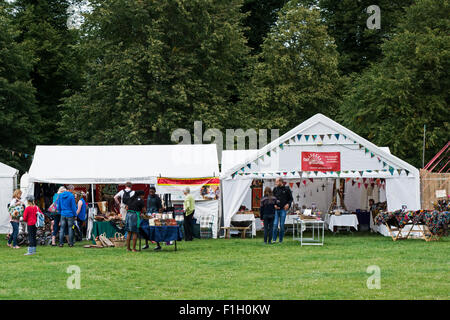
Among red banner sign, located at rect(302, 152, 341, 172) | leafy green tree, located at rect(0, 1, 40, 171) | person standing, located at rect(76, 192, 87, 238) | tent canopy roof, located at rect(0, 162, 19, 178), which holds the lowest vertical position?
person standing, located at rect(76, 192, 87, 238)

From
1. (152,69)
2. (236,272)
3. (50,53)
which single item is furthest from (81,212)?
(50,53)

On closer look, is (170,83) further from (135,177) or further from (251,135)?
(135,177)

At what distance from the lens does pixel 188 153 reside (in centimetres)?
1998

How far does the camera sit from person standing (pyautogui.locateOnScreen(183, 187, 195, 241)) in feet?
57.2

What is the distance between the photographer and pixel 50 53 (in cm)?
3269

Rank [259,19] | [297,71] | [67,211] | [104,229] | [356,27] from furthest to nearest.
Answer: [259,19], [356,27], [297,71], [104,229], [67,211]

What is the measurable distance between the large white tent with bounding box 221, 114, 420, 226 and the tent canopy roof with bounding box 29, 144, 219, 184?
35.7 inches

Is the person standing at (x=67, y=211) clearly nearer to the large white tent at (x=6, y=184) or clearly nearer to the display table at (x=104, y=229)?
the display table at (x=104, y=229)

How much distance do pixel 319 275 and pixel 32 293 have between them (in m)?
4.16

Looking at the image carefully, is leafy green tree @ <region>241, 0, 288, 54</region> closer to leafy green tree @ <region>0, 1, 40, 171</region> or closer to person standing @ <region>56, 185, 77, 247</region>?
leafy green tree @ <region>0, 1, 40, 171</region>

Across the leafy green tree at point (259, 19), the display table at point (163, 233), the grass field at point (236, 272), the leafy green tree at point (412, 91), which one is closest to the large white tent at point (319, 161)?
the grass field at point (236, 272)

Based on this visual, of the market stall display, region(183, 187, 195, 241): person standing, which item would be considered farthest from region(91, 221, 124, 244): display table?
the market stall display

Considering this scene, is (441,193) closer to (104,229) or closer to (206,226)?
(206,226)

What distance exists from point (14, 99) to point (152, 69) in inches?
254
